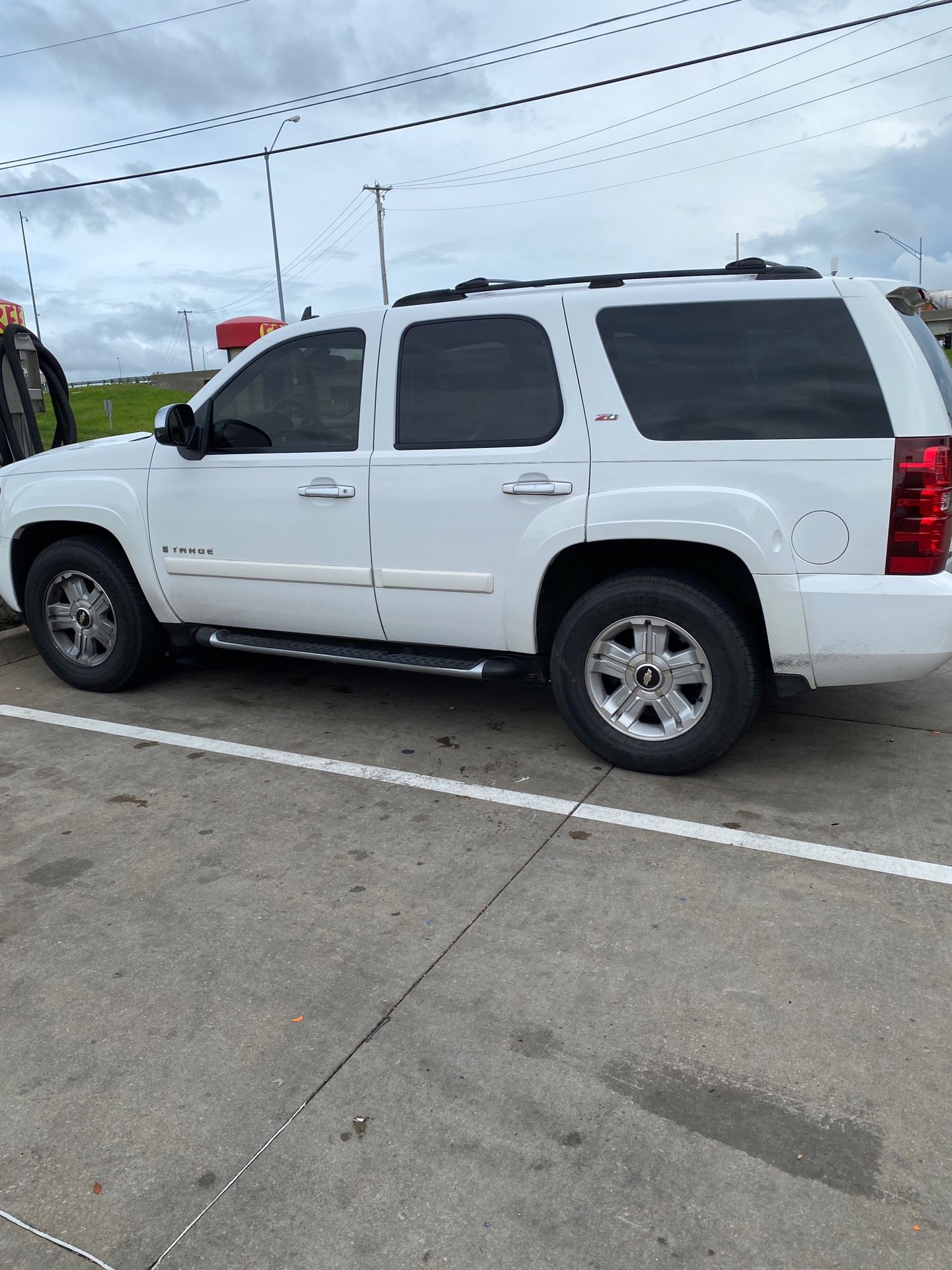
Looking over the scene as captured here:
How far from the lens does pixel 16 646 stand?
654 cm

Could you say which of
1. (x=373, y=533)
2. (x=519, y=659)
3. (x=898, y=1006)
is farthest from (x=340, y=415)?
(x=898, y=1006)

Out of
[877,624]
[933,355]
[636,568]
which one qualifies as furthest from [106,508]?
[933,355]

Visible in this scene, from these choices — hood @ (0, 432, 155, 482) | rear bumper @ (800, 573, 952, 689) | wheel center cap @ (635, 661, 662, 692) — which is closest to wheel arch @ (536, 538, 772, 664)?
rear bumper @ (800, 573, 952, 689)

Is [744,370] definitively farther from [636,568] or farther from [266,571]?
[266,571]

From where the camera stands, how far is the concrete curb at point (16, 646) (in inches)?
254

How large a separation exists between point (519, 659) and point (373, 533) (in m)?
0.87

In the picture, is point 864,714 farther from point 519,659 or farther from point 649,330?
point 649,330

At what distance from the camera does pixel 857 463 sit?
11.9 ft

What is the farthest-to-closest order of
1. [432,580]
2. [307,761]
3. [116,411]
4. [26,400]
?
[116,411], [26,400], [307,761], [432,580]

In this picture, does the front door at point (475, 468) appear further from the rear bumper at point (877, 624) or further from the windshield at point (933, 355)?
the windshield at point (933, 355)

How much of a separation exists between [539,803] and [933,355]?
2.33m

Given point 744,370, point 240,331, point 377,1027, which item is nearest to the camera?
point 377,1027

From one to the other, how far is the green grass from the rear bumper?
891 inches

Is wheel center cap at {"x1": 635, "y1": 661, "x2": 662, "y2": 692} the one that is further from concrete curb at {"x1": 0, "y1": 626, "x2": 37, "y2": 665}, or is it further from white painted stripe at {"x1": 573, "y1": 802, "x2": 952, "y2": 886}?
concrete curb at {"x1": 0, "y1": 626, "x2": 37, "y2": 665}
